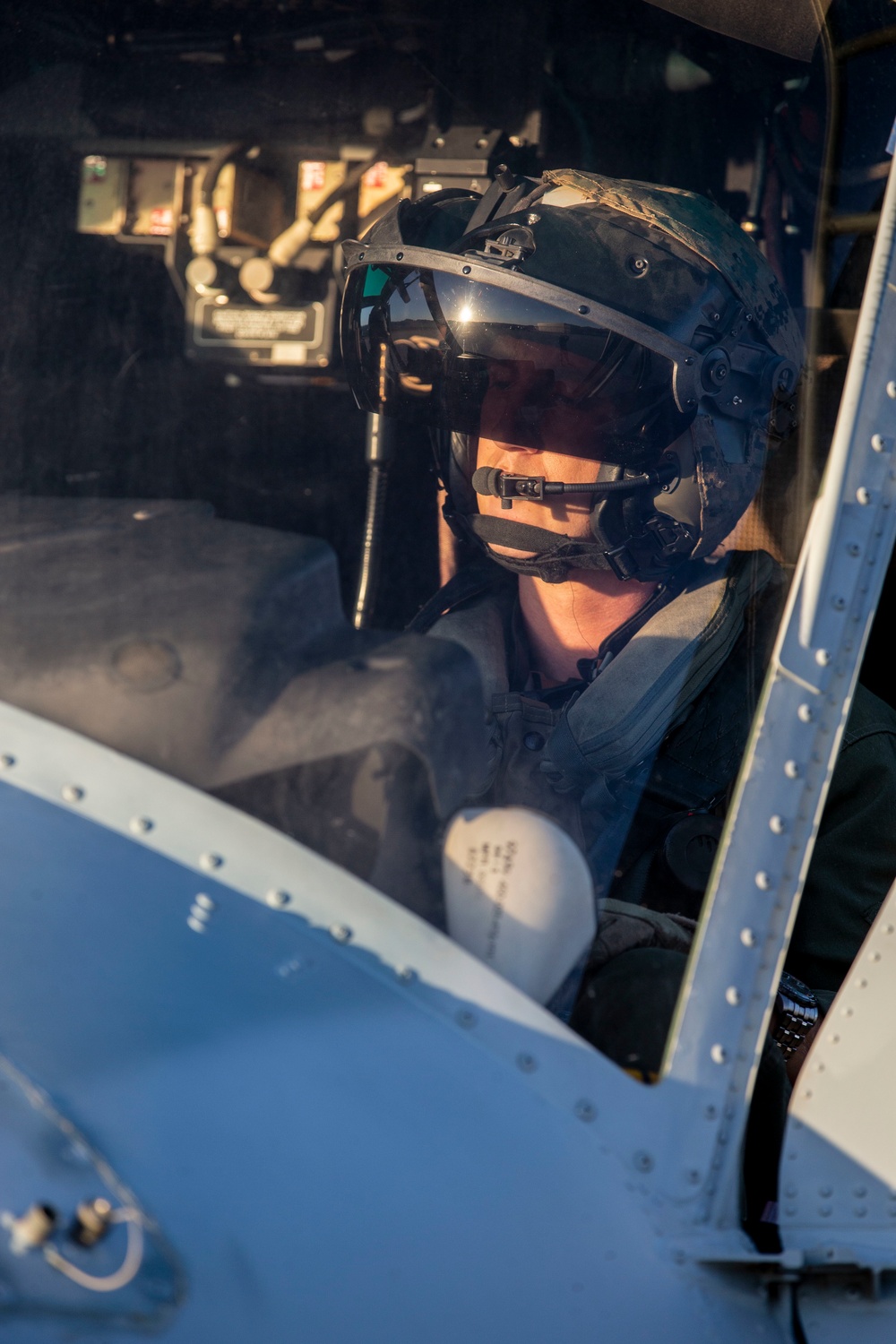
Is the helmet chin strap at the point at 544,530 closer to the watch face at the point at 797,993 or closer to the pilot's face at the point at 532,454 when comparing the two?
the pilot's face at the point at 532,454

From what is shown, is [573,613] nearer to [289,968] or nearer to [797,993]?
[797,993]

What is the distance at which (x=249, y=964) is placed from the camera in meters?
0.76

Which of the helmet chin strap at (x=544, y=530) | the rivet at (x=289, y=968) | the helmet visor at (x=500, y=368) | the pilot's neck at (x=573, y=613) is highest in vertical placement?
the helmet visor at (x=500, y=368)

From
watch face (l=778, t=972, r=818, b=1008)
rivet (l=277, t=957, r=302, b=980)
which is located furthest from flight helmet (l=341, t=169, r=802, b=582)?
rivet (l=277, t=957, r=302, b=980)

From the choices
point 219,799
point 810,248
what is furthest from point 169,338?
point 810,248

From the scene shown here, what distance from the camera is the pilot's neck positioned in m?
1.65

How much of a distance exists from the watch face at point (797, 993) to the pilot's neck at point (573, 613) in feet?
1.77

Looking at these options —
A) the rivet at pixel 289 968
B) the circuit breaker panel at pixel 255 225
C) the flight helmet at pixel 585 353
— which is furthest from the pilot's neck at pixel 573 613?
the rivet at pixel 289 968

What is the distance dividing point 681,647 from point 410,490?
1.39 feet

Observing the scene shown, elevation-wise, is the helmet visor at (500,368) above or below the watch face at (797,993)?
above

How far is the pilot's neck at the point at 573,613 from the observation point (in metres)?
1.65

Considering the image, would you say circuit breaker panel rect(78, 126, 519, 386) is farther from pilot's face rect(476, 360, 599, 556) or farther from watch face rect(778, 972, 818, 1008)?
watch face rect(778, 972, 818, 1008)

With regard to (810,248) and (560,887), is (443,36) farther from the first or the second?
(560,887)

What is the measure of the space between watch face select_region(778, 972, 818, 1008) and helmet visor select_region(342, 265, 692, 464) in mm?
766
